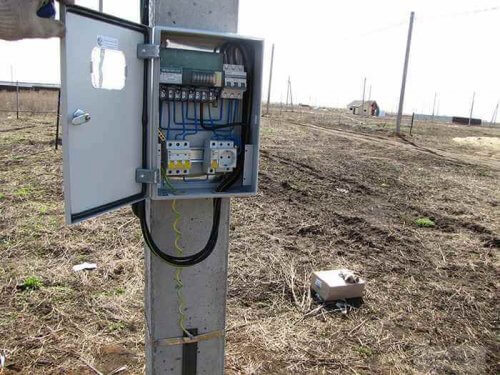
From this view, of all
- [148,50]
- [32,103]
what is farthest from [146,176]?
[32,103]

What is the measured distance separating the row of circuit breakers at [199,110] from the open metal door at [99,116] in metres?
0.13

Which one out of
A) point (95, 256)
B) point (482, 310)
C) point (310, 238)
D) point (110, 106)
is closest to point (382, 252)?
point (310, 238)

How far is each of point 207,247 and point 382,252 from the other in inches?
127

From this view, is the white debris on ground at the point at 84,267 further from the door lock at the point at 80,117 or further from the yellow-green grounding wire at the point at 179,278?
the door lock at the point at 80,117

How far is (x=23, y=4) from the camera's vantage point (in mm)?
1490

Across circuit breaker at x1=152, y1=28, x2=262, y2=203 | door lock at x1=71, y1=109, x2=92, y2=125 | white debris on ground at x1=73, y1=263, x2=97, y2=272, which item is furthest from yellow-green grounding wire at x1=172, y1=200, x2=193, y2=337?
white debris on ground at x1=73, y1=263, x2=97, y2=272

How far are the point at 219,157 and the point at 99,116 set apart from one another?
2.14 ft

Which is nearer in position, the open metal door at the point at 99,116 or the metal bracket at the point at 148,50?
the open metal door at the point at 99,116

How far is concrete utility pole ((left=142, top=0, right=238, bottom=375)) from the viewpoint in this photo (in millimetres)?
2064

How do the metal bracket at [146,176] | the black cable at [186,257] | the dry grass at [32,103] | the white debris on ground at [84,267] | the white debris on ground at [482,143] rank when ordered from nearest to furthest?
the metal bracket at [146,176] → the black cable at [186,257] → the white debris on ground at [84,267] → the white debris on ground at [482,143] → the dry grass at [32,103]

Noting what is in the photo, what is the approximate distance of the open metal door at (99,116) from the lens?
5.10 feet

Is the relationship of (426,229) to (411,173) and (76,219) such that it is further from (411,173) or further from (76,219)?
(76,219)

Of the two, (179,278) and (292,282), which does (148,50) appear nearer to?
(179,278)

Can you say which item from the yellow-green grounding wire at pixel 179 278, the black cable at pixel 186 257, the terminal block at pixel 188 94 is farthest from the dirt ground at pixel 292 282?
the terminal block at pixel 188 94
